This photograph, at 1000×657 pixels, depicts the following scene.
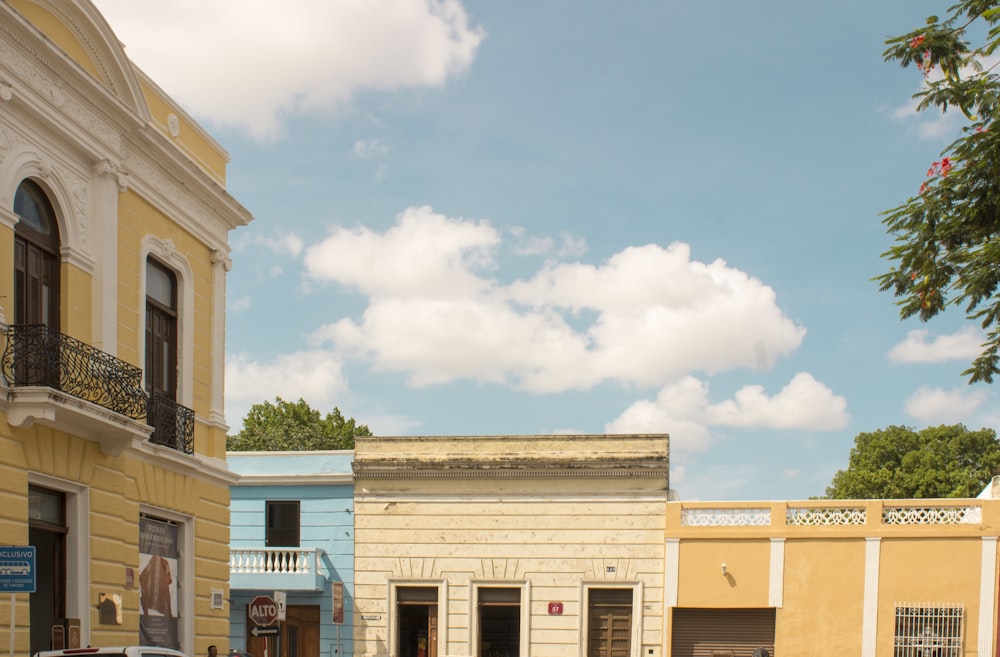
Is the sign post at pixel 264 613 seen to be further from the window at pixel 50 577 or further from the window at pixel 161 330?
the window at pixel 161 330

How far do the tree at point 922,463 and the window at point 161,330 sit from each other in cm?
3438

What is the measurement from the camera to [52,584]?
54.4ft

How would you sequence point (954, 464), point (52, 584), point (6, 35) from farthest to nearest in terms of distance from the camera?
point (954, 464) < point (52, 584) < point (6, 35)

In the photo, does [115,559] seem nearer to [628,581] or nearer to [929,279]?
[929,279]

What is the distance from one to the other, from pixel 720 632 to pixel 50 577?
57.8 feet

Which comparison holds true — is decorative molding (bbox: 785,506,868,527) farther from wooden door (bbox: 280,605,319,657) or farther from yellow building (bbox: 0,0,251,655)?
yellow building (bbox: 0,0,251,655)

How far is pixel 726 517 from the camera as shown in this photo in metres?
30.3

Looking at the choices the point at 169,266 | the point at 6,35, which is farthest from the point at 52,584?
the point at 6,35

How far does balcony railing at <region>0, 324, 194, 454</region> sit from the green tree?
3206 cm

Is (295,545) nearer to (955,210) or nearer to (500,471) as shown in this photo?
(500,471)

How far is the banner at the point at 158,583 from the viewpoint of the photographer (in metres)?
18.6

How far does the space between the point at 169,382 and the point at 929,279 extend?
37.2ft

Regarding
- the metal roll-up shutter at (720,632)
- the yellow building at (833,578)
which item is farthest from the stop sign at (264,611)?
the metal roll-up shutter at (720,632)

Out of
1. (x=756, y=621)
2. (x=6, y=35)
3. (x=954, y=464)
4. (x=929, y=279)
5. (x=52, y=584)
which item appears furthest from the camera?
(x=954, y=464)
